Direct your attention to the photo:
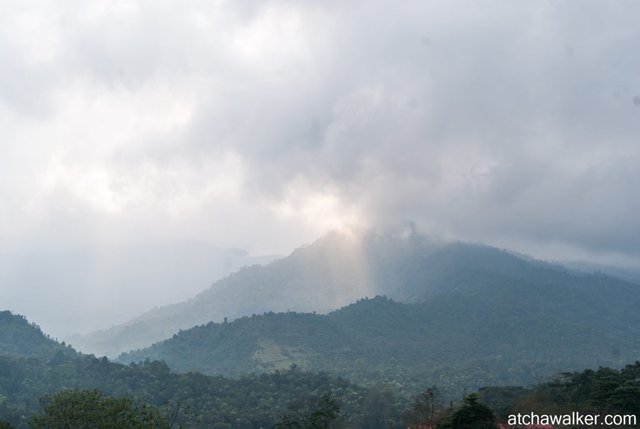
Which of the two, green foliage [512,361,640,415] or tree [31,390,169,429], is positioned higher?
green foliage [512,361,640,415]

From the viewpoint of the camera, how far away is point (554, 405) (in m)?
77.1

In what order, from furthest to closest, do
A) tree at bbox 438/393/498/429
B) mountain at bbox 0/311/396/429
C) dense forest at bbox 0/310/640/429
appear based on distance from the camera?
1. mountain at bbox 0/311/396/429
2. dense forest at bbox 0/310/640/429
3. tree at bbox 438/393/498/429

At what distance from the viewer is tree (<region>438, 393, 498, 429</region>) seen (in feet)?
170

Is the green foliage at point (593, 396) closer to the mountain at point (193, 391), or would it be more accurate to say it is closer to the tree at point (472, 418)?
the tree at point (472, 418)

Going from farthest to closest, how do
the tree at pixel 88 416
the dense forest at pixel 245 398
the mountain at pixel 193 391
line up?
the mountain at pixel 193 391, the dense forest at pixel 245 398, the tree at pixel 88 416

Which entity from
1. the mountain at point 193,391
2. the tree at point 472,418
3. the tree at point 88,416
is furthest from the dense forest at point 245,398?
the tree at point 472,418

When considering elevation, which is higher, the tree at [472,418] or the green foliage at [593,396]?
the green foliage at [593,396]

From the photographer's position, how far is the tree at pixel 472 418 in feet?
170

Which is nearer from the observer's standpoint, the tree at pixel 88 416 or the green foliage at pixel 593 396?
the tree at pixel 88 416

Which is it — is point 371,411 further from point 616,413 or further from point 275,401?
point 616,413

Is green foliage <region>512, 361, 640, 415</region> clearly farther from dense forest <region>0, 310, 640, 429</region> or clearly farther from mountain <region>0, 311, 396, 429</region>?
mountain <region>0, 311, 396, 429</region>

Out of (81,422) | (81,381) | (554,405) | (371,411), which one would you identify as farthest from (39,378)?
(554,405)

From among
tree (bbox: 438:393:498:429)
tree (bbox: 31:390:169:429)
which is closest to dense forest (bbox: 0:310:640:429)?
tree (bbox: 31:390:169:429)

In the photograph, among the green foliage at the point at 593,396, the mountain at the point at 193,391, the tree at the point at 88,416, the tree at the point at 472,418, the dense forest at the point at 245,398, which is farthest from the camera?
the mountain at the point at 193,391
